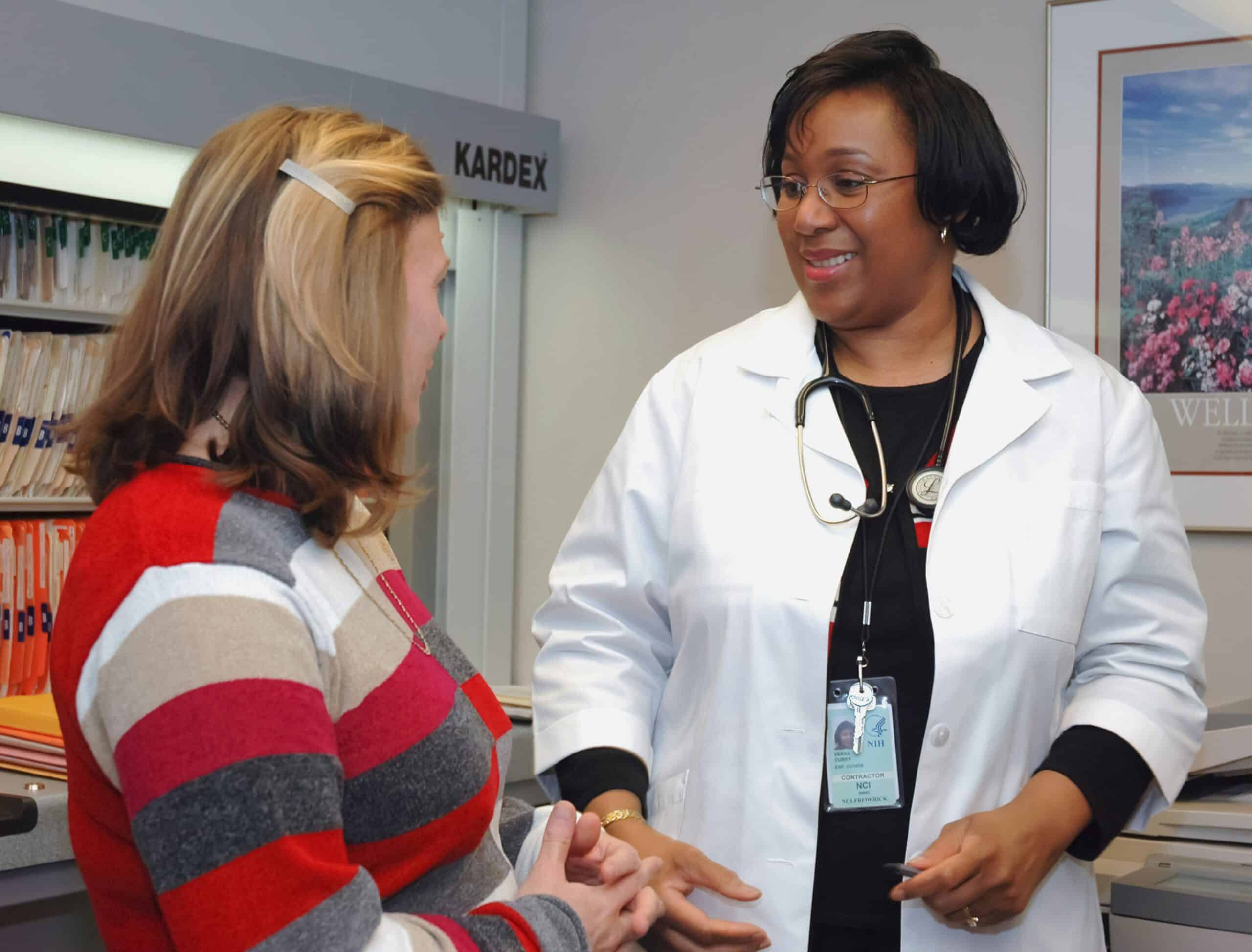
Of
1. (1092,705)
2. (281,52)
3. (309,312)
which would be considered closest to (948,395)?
(1092,705)

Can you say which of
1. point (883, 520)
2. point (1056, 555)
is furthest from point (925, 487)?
point (1056, 555)

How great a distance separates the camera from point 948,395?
5.21ft

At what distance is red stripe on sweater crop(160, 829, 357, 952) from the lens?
76cm

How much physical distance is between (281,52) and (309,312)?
2.08m

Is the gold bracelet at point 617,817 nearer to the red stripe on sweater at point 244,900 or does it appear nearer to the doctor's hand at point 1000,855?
the doctor's hand at point 1000,855

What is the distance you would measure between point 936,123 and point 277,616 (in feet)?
3.66

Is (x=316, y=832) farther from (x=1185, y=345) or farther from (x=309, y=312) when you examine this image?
(x=1185, y=345)

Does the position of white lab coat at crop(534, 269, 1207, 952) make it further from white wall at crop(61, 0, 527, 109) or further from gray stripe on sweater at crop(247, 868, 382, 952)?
white wall at crop(61, 0, 527, 109)

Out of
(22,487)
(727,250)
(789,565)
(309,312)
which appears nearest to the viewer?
(309,312)

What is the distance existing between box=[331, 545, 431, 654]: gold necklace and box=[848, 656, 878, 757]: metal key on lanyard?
22.2 inches

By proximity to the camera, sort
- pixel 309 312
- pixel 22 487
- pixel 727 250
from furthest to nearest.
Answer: pixel 727 250 < pixel 22 487 < pixel 309 312

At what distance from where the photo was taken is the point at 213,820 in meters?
0.76

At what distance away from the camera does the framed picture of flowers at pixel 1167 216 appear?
2340 millimetres

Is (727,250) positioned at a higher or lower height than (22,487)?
higher
